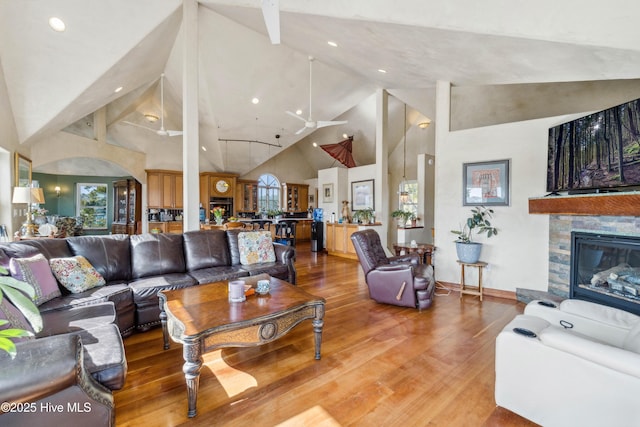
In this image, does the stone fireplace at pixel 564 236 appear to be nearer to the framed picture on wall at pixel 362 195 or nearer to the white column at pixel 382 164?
the white column at pixel 382 164

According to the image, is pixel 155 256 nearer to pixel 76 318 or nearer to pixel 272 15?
pixel 76 318

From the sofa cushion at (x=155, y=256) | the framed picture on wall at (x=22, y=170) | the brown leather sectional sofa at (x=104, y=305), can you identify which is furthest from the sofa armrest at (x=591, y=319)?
the framed picture on wall at (x=22, y=170)

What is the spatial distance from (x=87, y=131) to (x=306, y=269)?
6663 millimetres

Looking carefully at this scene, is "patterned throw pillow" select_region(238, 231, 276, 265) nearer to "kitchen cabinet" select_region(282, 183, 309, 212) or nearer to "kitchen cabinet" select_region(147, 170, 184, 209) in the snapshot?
"kitchen cabinet" select_region(147, 170, 184, 209)

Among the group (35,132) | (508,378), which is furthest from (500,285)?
(35,132)

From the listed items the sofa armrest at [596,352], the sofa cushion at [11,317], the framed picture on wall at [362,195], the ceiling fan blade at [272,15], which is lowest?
the sofa armrest at [596,352]

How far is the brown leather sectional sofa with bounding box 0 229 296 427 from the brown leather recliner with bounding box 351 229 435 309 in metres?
1.06

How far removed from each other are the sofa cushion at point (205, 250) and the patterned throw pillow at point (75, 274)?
949 mm

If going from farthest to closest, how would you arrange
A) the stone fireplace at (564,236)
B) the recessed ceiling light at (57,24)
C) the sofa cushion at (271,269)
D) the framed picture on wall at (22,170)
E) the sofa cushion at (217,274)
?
the framed picture on wall at (22,170), the sofa cushion at (271,269), the recessed ceiling light at (57,24), the sofa cushion at (217,274), the stone fireplace at (564,236)

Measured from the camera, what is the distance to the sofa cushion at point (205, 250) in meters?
3.60

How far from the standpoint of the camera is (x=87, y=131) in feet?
23.5

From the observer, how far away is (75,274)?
2658 millimetres

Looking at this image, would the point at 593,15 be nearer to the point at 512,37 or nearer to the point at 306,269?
the point at 512,37

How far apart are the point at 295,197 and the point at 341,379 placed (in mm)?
9311
